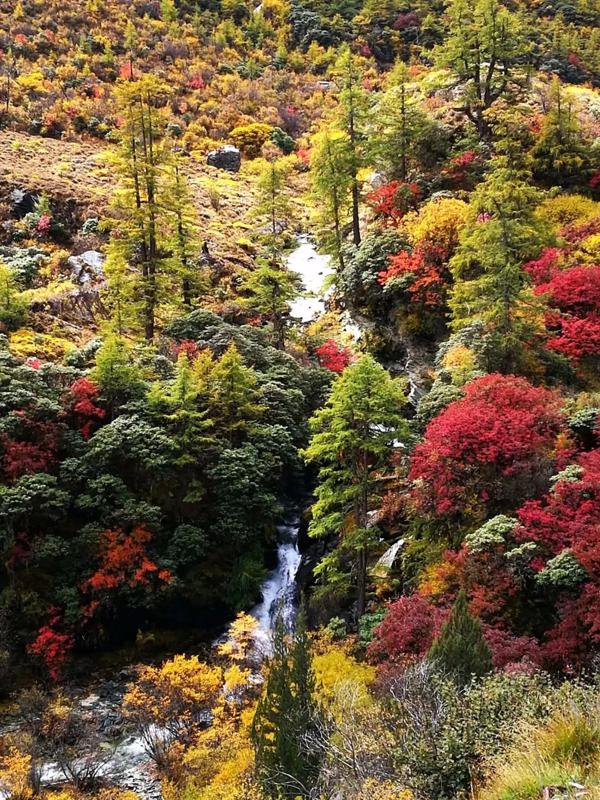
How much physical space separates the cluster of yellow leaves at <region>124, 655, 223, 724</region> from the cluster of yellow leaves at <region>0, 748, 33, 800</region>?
110 inches

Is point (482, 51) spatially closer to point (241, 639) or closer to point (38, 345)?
point (38, 345)

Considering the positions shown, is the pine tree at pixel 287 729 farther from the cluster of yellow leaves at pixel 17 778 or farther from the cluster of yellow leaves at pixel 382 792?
the cluster of yellow leaves at pixel 17 778

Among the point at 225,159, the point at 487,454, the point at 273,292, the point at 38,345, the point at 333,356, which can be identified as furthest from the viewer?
the point at 225,159

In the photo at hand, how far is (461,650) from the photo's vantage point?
1155 centimetres

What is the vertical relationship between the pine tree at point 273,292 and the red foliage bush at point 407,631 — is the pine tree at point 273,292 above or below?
above

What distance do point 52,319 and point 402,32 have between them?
75.1 metres

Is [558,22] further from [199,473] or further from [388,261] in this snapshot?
[199,473]

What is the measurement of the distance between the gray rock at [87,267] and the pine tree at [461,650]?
28.0 meters

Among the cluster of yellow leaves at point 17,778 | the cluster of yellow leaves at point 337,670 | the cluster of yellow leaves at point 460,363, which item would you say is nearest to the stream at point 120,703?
the cluster of yellow leaves at point 17,778

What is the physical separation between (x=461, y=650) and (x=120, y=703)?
12.3m

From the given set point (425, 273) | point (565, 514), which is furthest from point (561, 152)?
point (565, 514)

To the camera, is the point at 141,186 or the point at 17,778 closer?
the point at 17,778

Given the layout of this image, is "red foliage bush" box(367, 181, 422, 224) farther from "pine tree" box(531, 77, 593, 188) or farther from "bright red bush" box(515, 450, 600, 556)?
"bright red bush" box(515, 450, 600, 556)

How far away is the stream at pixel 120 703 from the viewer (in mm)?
16609
